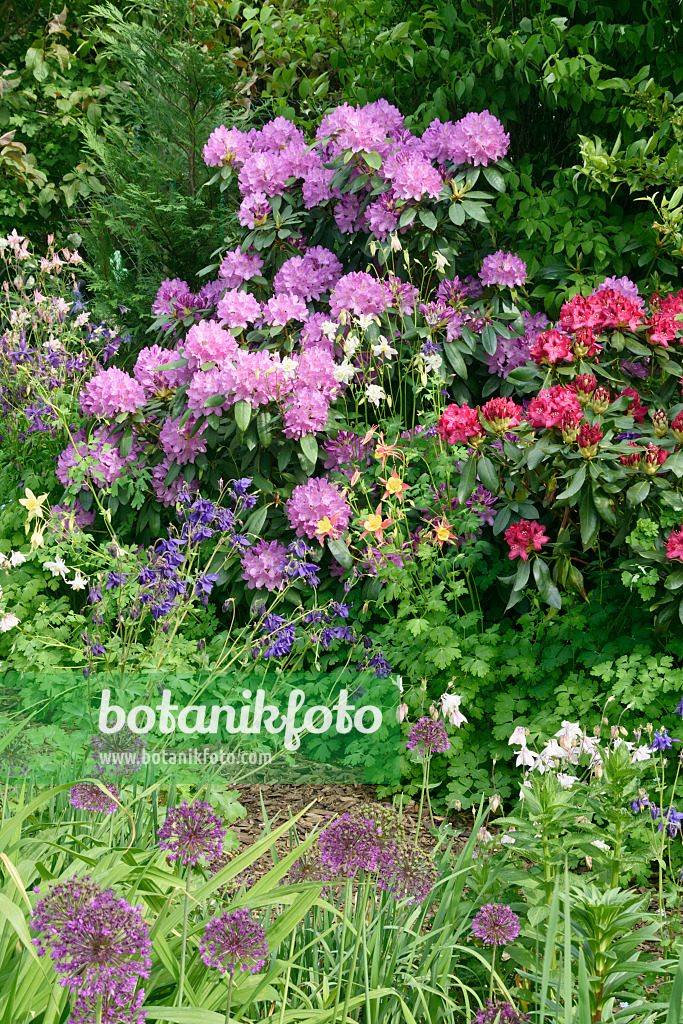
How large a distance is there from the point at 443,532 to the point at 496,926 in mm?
1382

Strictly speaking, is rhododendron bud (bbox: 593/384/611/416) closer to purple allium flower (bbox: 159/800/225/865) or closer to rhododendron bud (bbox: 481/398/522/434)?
rhododendron bud (bbox: 481/398/522/434)

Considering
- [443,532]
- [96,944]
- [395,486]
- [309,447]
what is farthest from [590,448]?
[96,944]

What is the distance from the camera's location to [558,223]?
11.2ft

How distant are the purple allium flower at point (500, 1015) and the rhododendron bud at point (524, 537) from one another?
1.38 m

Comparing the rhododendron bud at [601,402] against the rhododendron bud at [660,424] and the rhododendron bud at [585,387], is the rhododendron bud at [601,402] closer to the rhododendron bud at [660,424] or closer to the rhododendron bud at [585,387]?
the rhododendron bud at [585,387]

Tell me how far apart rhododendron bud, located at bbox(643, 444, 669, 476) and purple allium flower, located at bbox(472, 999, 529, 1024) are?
1.55 m

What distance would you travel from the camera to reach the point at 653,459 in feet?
8.43

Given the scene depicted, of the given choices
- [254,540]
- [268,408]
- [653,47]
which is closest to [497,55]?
[653,47]

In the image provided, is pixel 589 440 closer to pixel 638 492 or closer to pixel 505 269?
pixel 638 492

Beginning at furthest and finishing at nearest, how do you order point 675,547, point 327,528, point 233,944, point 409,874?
point 327,528
point 675,547
point 409,874
point 233,944

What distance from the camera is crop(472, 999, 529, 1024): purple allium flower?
1.42 metres

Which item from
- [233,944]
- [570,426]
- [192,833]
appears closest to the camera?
[233,944]

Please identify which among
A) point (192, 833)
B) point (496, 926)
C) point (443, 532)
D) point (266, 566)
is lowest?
point (266, 566)

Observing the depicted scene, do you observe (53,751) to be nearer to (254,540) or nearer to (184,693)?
(184,693)
